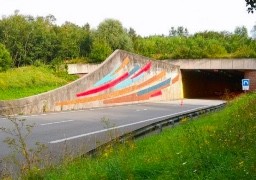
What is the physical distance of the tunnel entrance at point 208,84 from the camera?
56875 millimetres

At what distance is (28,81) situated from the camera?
35.5 m

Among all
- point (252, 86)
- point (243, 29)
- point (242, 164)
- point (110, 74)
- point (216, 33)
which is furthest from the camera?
point (243, 29)

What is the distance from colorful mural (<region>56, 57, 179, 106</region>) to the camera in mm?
32062

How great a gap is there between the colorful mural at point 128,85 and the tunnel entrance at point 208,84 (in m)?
11.8

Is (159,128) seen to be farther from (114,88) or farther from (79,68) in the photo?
(79,68)

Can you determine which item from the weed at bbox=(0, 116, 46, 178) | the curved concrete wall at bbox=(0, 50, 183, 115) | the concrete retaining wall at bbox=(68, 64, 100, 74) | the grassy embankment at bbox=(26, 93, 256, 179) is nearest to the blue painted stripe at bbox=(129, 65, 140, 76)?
the curved concrete wall at bbox=(0, 50, 183, 115)

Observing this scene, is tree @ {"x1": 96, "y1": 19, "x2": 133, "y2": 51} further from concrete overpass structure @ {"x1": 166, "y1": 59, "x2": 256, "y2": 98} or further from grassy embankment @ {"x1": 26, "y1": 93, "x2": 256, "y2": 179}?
grassy embankment @ {"x1": 26, "y1": 93, "x2": 256, "y2": 179}

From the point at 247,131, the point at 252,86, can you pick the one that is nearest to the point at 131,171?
the point at 247,131

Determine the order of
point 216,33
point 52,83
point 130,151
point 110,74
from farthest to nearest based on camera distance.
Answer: point 216,33, point 52,83, point 110,74, point 130,151

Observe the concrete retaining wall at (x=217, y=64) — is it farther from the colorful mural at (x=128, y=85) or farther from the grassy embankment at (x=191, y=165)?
the grassy embankment at (x=191, y=165)

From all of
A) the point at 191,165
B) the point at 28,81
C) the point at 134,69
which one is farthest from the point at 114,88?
the point at 191,165

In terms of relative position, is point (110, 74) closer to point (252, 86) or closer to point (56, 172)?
point (252, 86)

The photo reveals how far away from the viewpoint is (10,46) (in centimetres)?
4594

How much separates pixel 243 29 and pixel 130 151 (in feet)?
408
